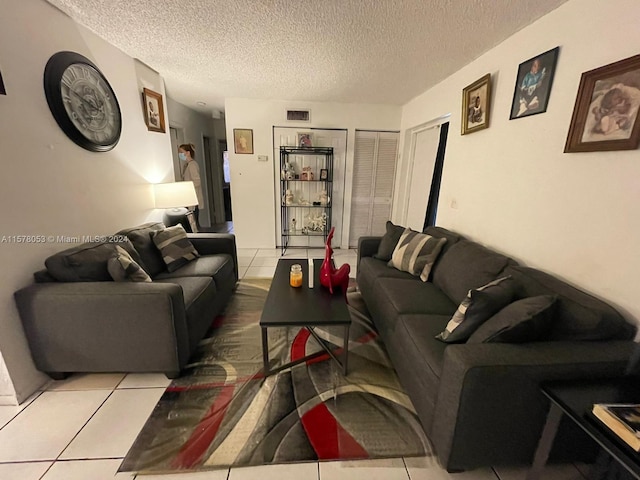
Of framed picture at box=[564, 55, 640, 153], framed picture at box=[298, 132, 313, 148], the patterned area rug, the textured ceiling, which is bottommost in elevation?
the patterned area rug

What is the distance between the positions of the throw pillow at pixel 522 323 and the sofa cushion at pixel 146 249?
238cm

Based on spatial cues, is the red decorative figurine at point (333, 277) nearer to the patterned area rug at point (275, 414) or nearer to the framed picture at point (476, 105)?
the patterned area rug at point (275, 414)

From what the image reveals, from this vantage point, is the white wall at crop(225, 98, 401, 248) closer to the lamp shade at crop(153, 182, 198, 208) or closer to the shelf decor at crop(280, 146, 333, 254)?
the shelf decor at crop(280, 146, 333, 254)

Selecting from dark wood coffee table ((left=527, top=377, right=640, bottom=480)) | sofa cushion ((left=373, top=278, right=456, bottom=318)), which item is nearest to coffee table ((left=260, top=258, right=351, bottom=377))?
sofa cushion ((left=373, top=278, right=456, bottom=318))

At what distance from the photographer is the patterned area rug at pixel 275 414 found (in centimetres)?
126

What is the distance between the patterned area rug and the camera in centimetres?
126

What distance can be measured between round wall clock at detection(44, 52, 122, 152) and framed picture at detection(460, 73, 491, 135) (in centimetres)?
308

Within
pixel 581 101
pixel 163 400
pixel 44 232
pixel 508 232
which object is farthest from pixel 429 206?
pixel 44 232

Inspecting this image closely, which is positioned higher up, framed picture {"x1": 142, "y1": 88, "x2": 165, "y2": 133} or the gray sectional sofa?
framed picture {"x1": 142, "y1": 88, "x2": 165, "y2": 133}

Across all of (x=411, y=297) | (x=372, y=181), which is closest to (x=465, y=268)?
(x=411, y=297)

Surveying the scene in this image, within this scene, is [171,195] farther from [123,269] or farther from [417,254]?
[417,254]

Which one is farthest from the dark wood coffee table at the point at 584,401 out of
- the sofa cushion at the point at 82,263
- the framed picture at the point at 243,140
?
the framed picture at the point at 243,140

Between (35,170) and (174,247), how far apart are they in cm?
103

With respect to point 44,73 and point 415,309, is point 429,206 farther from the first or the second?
point 44,73
